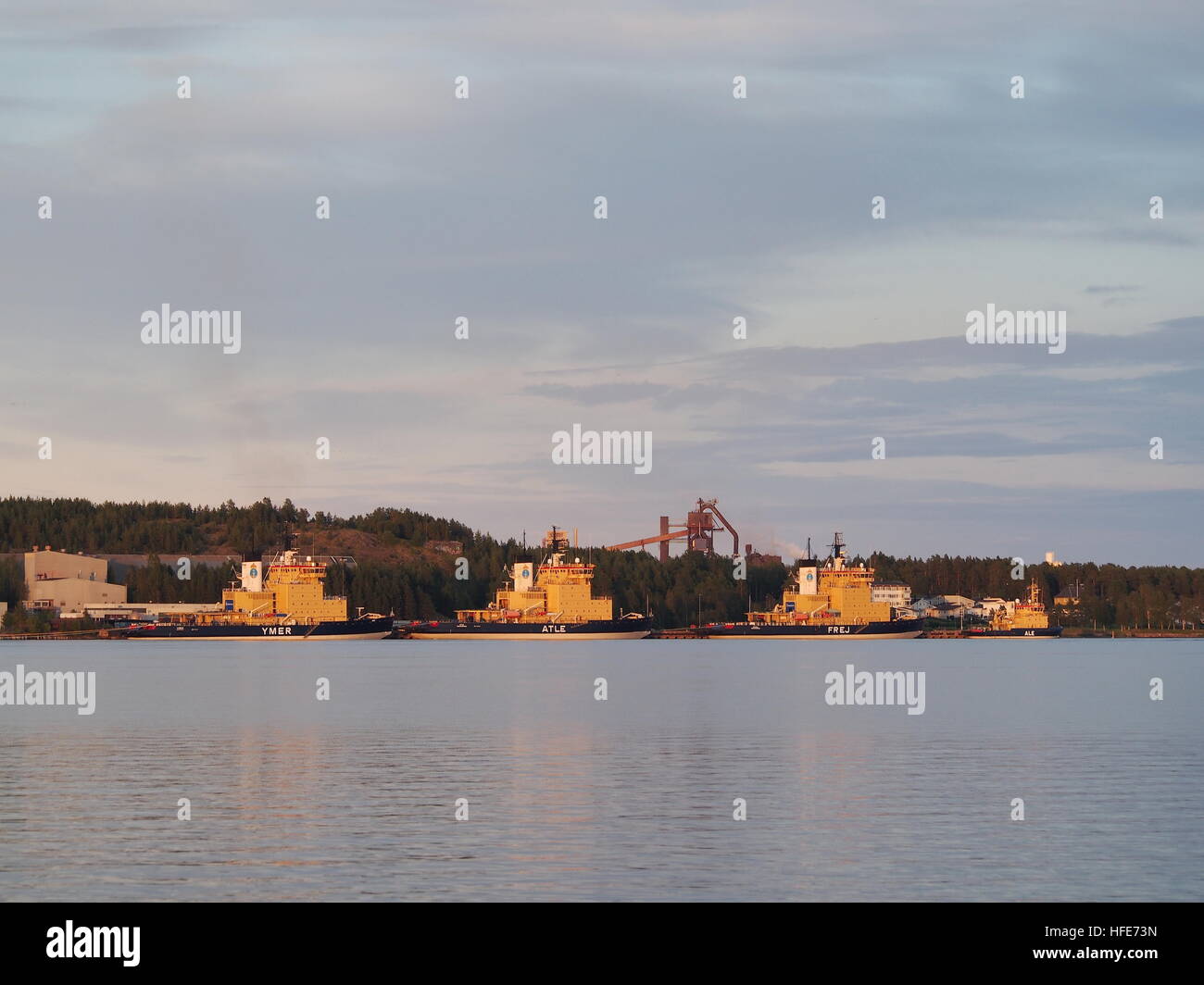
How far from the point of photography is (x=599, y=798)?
39.5 metres

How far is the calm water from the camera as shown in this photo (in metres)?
28.9

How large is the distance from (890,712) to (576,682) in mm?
32532
